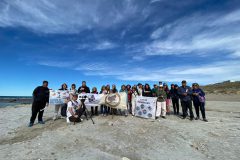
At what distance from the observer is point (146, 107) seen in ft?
38.4

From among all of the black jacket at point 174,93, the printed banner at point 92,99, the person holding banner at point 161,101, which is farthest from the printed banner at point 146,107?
the printed banner at point 92,99

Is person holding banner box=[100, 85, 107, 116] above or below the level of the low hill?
below

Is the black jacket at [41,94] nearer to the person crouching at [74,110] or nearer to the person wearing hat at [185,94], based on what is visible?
the person crouching at [74,110]

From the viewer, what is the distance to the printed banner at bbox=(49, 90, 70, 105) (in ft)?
38.0

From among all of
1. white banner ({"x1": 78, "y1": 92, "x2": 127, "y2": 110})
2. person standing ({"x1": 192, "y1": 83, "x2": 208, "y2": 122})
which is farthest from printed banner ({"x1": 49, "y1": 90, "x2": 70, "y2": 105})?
person standing ({"x1": 192, "y1": 83, "x2": 208, "y2": 122})

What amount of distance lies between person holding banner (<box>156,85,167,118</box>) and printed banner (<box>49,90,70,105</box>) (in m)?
6.17

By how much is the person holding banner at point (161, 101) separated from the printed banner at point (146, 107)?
0.41 metres

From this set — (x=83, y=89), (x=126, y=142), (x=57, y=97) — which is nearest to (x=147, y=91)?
(x=83, y=89)

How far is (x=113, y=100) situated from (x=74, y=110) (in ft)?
8.33

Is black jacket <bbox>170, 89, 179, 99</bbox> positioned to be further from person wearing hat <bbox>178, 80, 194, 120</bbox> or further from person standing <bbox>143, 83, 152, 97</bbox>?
person standing <bbox>143, 83, 152, 97</bbox>

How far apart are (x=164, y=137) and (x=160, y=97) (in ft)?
14.4

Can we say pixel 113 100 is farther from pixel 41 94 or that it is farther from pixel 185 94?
pixel 185 94

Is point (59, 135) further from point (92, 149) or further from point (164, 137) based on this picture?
point (164, 137)

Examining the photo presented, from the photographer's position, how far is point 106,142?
23.7 ft
